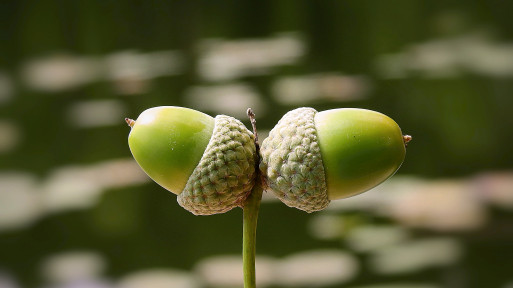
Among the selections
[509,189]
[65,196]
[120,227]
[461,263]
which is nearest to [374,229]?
[461,263]

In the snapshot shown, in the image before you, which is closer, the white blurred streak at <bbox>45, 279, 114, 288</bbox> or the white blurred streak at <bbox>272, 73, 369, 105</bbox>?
the white blurred streak at <bbox>272, 73, 369, 105</bbox>

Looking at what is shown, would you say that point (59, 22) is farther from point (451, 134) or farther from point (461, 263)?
point (461, 263)

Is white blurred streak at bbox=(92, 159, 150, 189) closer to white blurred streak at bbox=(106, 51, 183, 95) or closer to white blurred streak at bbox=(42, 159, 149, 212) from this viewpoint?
white blurred streak at bbox=(42, 159, 149, 212)

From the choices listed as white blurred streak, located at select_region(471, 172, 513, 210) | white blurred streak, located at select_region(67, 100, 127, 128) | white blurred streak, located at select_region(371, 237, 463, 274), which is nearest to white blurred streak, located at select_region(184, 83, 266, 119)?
white blurred streak, located at select_region(67, 100, 127, 128)

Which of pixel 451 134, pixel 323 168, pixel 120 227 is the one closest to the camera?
pixel 323 168

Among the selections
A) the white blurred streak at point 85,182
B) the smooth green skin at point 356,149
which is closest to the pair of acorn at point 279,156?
the smooth green skin at point 356,149

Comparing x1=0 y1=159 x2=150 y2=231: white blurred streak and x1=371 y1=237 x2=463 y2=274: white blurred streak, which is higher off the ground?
x1=0 y1=159 x2=150 y2=231: white blurred streak

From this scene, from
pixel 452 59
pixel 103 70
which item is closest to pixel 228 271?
pixel 103 70
